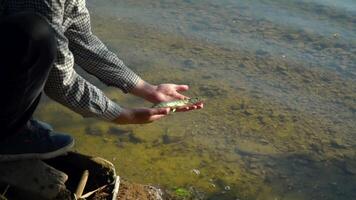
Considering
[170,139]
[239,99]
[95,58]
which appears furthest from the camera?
[239,99]

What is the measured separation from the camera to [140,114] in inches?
111

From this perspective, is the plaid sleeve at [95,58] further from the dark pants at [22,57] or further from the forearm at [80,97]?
the dark pants at [22,57]

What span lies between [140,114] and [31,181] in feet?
2.07

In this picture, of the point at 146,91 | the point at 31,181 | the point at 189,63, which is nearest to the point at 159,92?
the point at 146,91

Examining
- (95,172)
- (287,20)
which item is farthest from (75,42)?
(287,20)

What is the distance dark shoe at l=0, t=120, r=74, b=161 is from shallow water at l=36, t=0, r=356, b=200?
1.19 meters

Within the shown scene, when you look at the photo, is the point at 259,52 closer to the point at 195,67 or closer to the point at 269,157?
the point at 195,67

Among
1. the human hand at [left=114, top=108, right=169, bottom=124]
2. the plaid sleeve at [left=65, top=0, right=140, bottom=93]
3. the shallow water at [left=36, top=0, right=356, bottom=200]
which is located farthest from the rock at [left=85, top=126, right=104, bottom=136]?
the human hand at [left=114, top=108, right=169, bottom=124]

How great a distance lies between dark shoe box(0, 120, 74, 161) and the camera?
2.73 m

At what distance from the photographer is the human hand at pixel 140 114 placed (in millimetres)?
2809

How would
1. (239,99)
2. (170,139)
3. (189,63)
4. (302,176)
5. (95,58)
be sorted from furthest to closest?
(189,63) < (239,99) < (170,139) < (302,176) < (95,58)

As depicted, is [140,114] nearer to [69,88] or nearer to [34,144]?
[69,88]

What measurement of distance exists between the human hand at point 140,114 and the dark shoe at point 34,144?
1.09 ft

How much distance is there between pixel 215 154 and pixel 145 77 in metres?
1.39
